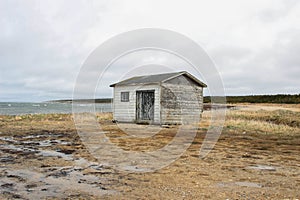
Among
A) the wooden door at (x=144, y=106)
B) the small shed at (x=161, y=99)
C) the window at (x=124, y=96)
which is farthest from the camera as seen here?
the window at (x=124, y=96)

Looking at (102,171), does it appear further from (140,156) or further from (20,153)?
(20,153)

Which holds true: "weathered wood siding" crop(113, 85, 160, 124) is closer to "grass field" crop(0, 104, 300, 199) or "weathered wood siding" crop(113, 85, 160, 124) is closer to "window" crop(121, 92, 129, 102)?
"window" crop(121, 92, 129, 102)

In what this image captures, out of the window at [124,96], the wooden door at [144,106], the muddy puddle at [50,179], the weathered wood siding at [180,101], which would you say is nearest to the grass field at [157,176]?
the muddy puddle at [50,179]

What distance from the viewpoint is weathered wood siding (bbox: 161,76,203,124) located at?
66.6ft

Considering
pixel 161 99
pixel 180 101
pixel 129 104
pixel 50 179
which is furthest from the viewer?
pixel 129 104

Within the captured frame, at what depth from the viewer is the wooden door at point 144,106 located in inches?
873

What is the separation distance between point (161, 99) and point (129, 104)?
3.16m

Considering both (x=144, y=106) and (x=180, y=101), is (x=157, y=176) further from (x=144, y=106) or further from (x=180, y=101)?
(x=144, y=106)

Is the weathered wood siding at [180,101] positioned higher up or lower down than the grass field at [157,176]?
higher up

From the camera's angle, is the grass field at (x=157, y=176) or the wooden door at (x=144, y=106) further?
the wooden door at (x=144, y=106)

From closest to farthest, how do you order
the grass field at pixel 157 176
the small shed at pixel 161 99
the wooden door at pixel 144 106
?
the grass field at pixel 157 176 → the small shed at pixel 161 99 → the wooden door at pixel 144 106

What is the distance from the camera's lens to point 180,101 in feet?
68.8

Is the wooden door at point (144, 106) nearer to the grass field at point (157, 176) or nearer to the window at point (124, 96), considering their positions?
the window at point (124, 96)

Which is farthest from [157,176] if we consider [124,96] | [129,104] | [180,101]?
[124,96]
